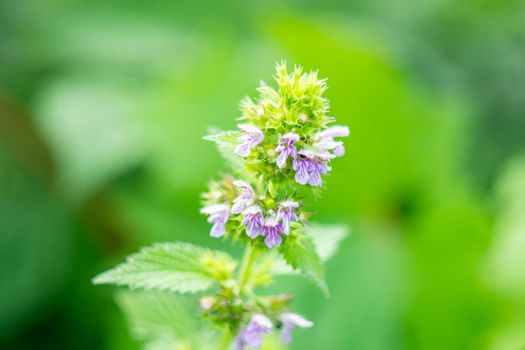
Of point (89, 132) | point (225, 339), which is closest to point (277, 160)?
point (225, 339)

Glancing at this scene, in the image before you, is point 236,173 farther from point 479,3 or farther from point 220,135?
point 479,3

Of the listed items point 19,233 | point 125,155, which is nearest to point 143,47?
point 125,155

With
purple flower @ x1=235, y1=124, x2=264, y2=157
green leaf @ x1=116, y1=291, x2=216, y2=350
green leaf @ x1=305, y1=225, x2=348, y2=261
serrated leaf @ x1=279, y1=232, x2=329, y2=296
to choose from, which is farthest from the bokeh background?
purple flower @ x1=235, y1=124, x2=264, y2=157

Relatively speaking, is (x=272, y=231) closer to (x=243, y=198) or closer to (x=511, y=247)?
(x=243, y=198)

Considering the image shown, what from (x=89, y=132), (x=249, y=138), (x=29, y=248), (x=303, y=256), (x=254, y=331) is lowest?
(x=254, y=331)

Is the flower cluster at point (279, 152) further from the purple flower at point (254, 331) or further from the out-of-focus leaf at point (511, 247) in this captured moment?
the out-of-focus leaf at point (511, 247)

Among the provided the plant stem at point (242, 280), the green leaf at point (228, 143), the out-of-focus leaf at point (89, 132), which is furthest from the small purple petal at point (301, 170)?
the out-of-focus leaf at point (89, 132)
